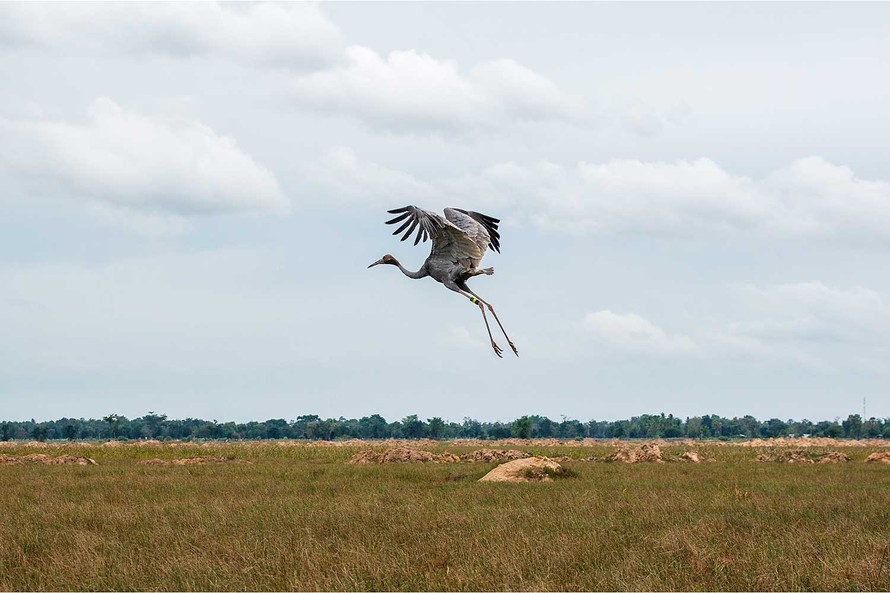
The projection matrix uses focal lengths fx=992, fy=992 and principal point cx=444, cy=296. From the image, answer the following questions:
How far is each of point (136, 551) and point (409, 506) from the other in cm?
569

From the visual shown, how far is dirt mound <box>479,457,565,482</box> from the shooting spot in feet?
83.1

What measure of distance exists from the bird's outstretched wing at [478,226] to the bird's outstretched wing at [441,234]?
0.44 ft

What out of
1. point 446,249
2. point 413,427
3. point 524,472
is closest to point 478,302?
point 446,249

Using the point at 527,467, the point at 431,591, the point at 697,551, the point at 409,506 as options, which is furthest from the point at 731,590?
the point at 527,467

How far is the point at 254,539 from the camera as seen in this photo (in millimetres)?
14953

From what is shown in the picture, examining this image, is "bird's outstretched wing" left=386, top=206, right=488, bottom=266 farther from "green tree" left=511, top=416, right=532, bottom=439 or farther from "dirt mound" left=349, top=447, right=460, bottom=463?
"green tree" left=511, top=416, right=532, bottom=439

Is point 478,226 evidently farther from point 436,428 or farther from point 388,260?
point 436,428

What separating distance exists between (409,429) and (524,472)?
456 ft

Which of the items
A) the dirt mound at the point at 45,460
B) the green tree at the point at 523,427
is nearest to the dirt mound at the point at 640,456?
the dirt mound at the point at 45,460

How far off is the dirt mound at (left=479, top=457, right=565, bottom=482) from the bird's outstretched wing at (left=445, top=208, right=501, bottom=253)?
39.9 ft

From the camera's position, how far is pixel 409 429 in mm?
163375

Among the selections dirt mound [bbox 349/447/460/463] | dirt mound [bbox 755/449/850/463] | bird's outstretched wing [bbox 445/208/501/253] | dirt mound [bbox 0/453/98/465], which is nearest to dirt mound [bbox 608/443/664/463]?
dirt mound [bbox 755/449/850/463]

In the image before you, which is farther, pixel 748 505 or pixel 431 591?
pixel 748 505

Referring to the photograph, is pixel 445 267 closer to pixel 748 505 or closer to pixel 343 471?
Result: pixel 748 505
